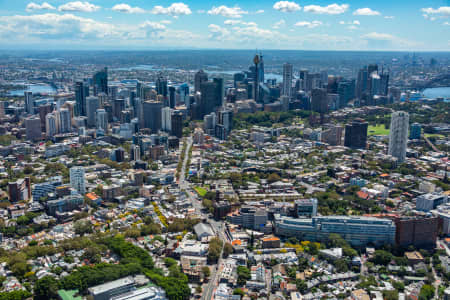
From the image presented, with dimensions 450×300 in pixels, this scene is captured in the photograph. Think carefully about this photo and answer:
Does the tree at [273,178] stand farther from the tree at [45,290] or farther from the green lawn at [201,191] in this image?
the tree at [45,290]

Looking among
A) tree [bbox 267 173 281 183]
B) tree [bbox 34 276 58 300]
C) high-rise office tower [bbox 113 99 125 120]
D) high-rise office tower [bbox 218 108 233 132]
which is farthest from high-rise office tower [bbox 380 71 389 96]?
tree [bbox 34 276 58 300]

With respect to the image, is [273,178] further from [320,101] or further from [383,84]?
[383,84]

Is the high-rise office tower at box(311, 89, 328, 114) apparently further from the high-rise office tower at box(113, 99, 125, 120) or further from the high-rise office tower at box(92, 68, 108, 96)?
the high-rise office tower at box(92, 68, 108, 96)

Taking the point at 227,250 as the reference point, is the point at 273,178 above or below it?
above

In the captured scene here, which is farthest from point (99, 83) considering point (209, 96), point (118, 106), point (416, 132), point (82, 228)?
point (82, 228)

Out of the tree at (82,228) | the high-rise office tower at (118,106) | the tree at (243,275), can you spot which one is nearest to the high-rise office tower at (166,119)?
the high-rise office tower at (118,106)
